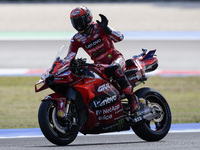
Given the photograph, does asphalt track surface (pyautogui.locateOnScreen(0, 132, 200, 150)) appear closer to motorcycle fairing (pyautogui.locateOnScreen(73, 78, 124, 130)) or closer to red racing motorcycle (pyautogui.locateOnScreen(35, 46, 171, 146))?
red racing motorcycle (pyautogui.locateOnScreen(35, 46, 171, 146))

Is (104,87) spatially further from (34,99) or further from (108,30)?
(34,99)

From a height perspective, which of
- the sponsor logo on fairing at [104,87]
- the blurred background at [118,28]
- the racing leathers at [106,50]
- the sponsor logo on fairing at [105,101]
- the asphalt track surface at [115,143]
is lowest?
the blurred background at [118,28]

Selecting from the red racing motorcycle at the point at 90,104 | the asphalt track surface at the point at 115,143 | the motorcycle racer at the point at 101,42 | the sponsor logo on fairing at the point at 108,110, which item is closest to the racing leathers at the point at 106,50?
the motorcycle racer at the point at 101,42

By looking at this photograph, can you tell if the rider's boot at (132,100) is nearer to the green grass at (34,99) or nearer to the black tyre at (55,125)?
the black tyre at (55,125)

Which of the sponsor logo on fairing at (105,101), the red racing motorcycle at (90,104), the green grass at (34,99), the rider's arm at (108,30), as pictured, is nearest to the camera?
the red racing motorcycle at (90,104)

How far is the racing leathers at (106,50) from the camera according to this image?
6590mm

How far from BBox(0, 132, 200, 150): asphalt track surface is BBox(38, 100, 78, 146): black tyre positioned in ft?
0.38

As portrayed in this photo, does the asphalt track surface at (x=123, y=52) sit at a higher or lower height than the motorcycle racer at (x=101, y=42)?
lower

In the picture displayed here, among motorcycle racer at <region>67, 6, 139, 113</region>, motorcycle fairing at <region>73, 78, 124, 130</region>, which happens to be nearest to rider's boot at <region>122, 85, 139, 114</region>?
motorcycle racer at <region>67, 6, 139, 113</region>

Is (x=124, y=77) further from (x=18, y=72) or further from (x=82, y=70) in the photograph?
(x=18, y=72)

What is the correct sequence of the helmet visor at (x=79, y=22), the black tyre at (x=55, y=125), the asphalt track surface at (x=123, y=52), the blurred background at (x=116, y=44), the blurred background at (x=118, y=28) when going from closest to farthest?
the black tyre at (x=55, y=125)
the helmet visor at (x=79, y=22)
the blurred background at (x=116, y=44)
the asphalt track surface at (x=123, y=52)
the blurred background at (x=118, y=28)

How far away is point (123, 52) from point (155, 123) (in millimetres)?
12002

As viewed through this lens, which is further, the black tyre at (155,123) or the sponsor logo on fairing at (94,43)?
the black tyre at (155,123)

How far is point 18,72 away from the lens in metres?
15.3
